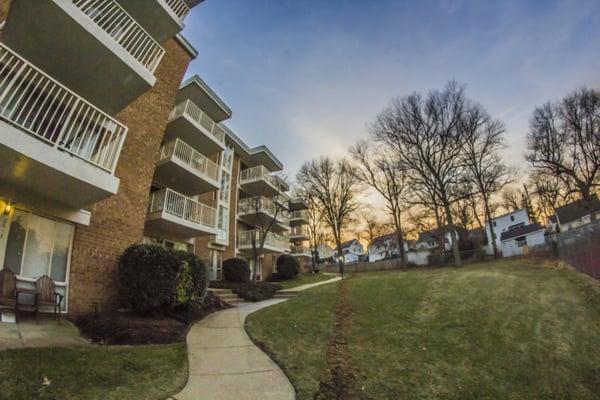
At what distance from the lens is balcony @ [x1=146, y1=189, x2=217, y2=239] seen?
1249 cm

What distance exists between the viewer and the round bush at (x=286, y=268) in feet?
78.6

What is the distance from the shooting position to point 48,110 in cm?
539

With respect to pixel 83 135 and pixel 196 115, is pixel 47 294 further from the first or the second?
pixel 196 115

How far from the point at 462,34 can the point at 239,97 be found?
13780 millimetres

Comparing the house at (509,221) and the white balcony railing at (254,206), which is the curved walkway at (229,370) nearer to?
the white balcony railing at (254,206)

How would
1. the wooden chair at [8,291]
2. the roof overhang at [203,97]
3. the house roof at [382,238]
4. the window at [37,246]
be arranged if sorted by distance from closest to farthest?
the wooden chair at [8,291] → the window at [37,246] → the roof overhang at [203,97] → the house roof at [382,238]

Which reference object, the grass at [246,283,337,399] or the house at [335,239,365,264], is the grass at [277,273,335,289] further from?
the house at [335,239,365,264]

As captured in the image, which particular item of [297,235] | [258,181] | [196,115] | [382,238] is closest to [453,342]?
[196,115]

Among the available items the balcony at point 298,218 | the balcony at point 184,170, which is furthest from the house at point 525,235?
the balcony at point 184,170

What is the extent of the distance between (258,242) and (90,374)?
61.7 ft

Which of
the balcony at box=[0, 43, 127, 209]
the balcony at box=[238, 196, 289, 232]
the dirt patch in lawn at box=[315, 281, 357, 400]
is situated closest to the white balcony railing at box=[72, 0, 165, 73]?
the balcony at box=[0, 43, 127, 209]

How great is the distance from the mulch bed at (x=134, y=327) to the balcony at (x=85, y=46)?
555 centimetres

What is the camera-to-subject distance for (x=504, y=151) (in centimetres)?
2948

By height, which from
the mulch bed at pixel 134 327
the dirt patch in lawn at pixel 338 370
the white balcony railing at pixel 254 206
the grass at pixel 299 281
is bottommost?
the dirt patch in lawn at pixel 338 370
